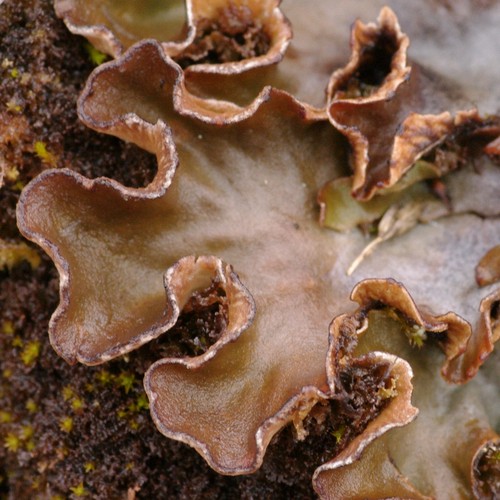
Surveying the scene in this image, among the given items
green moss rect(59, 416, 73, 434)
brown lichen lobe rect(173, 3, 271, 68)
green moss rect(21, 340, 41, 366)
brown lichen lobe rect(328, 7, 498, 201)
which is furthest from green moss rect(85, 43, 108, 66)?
green moss rect(59, 416, 73, 434)

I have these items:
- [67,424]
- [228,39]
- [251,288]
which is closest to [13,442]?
[67,424]

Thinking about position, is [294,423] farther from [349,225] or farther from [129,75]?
[129,75]

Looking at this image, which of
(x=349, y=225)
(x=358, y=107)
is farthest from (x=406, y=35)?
(x=349, y=225)

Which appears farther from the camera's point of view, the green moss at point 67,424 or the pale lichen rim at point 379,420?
the green moss at point 67,424

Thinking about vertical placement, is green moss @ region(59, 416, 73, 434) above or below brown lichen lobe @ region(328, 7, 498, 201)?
below

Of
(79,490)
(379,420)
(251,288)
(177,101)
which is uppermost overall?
(177,101)

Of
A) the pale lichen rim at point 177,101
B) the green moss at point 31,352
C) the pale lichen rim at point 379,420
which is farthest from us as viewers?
the green moss at point 31,352

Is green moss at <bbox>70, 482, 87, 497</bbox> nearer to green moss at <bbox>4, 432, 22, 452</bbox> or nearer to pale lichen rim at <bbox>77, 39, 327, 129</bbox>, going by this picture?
green moss at <bbox>4, 432, 22, 452</bbox>

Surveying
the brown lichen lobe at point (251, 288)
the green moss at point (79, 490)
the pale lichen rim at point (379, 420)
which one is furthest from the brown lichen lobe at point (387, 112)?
the green moss at point (79, 490)

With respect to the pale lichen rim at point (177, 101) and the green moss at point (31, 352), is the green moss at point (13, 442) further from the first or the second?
the pale lichen rim at point (177, 101)

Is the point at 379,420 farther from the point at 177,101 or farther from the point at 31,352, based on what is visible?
the point at 31,352

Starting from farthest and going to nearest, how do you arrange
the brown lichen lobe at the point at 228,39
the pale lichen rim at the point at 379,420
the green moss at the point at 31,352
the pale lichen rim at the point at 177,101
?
the green moss at the point at 31,352
the brown lichen lobe at the point at 228,39
the pale lichen rim at the point at 177,101
the pale lichen rim at the point at 379,420

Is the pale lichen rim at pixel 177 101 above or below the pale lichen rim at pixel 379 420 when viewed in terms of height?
above
